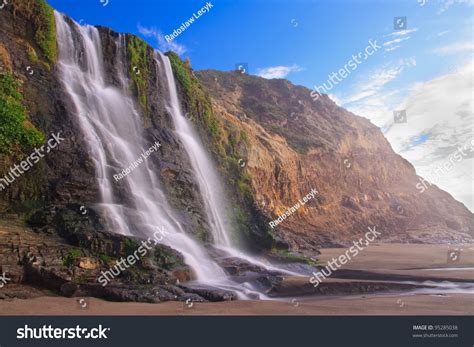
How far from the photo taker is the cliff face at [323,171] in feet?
118

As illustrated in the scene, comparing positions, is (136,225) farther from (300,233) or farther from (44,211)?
(300,233)

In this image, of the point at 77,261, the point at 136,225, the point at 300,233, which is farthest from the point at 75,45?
the point at 300,233

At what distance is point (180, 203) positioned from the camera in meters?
18.6

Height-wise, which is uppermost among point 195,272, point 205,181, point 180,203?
point 205,181

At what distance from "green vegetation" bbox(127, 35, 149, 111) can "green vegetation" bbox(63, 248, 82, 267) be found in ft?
37.2

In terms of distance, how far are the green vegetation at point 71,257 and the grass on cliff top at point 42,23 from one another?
9.81 meters

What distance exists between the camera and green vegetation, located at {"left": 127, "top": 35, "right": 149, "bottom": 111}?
2172 centimetres
